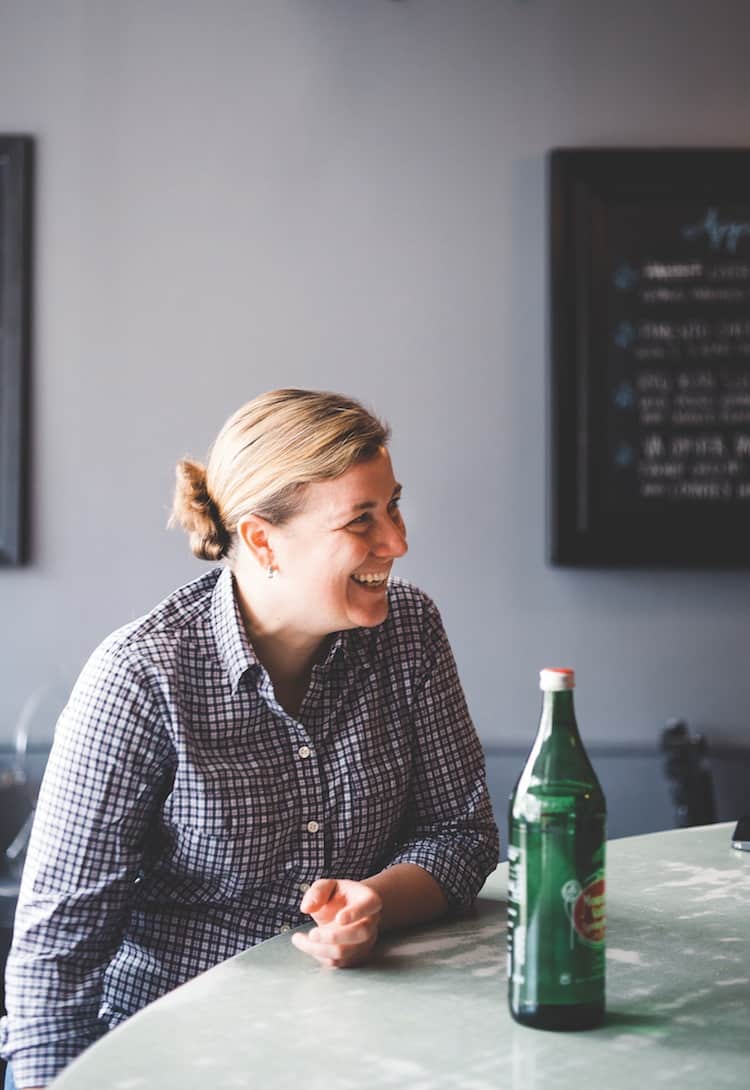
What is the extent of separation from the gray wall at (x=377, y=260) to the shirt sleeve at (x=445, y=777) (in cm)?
109

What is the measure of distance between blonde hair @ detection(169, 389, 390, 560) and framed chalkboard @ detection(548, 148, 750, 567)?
114 cm

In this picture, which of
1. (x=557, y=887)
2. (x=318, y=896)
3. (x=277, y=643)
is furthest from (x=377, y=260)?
(x=557, y=887)

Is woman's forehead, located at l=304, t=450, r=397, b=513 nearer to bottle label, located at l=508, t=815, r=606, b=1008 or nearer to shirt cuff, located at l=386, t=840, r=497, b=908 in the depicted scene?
shirt cuff, located at l=386, t=840, r=497, b=908

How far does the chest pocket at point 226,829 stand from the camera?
4.27ft

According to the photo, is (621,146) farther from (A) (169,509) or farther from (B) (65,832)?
(B) (65,832)

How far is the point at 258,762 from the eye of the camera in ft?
4.46

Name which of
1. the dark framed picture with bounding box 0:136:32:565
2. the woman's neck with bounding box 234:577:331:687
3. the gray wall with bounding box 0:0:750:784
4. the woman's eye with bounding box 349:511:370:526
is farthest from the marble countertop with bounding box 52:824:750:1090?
the dark framed picture with bounding box 0:136:32:565

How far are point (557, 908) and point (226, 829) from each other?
54 centimetres

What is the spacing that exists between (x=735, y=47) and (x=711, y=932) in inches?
83.8

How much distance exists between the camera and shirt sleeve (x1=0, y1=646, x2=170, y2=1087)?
3.91 feet

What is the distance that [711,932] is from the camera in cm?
118

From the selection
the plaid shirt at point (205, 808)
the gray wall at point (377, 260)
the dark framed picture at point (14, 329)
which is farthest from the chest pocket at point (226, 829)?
the dark framed picture at point (14, 329)

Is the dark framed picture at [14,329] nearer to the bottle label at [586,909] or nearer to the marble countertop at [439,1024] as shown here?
the marble countertop at [439,1024]

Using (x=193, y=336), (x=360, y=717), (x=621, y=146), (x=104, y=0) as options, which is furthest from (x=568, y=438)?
(x=104, y=0)
